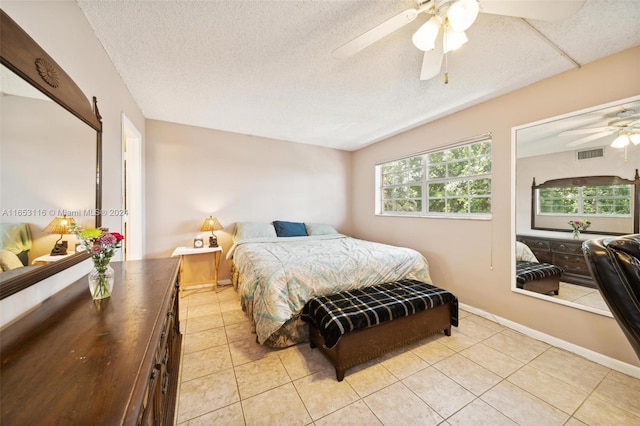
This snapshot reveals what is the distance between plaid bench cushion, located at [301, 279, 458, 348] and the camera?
1.61 m

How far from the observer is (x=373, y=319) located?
169cm

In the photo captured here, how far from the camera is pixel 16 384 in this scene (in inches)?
19.9

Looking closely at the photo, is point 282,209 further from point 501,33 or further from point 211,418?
point 501,33

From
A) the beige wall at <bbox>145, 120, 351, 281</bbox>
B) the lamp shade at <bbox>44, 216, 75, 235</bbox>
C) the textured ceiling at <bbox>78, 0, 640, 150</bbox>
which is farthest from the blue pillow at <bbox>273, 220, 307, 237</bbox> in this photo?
the lamp shade at <bbox>44, 216, 75, 235</bbox>

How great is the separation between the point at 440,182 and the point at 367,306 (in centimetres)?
216

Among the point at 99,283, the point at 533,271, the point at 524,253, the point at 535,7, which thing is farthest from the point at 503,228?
the point at 99,283

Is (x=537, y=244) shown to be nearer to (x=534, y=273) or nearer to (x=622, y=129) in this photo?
(x=534, y=273)

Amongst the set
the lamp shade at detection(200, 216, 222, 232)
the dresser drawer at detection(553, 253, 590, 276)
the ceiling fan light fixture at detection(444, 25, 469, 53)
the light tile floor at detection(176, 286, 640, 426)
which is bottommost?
the light tile floor at detection(176, 286, 640, 426)

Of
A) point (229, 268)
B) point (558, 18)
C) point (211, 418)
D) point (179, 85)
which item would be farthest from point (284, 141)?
point (211, 418)

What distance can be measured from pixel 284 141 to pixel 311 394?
11.7ft

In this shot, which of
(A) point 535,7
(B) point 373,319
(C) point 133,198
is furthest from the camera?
(C) point 133,198

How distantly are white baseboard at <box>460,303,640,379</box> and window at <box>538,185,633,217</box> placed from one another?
1101 mm

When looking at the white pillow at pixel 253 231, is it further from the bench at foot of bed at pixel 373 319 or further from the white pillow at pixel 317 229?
the bench at foot of bed at pixel 373 319

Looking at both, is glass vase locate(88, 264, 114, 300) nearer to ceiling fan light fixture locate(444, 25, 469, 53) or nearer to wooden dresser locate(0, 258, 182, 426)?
wooden dresser locate(0, 258, 182, 426)
